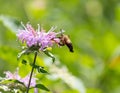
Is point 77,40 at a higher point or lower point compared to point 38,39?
higher

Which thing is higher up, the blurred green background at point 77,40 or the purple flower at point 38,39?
the blurred green background at point 77,40

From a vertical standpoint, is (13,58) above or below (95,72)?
below

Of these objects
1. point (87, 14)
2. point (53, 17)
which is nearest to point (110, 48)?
point (53, 17)

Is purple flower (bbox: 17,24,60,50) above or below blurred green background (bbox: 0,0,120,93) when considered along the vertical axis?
below

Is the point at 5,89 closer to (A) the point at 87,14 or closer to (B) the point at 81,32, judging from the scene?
(B) the point at 81,32

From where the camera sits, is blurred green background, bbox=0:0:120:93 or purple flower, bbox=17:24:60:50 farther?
blurred green background, bbox=0:0:120:93

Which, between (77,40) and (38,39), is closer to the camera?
(38,39)

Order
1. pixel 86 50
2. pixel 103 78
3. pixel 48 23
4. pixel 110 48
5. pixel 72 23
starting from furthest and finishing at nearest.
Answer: pixel 72 23, pixel 48 23, pixel 86 50, pixel 110 48, pixel 103 78

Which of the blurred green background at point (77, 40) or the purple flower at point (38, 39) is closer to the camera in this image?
the purple flower at point (38, 39)
